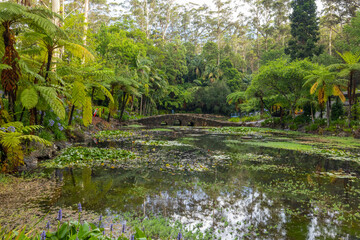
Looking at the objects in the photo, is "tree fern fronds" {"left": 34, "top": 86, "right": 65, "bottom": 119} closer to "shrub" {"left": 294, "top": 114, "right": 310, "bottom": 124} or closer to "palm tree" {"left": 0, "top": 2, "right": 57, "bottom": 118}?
"palm tree" {"left": 0, "top": 2, "right": 57, "bottom": 118}

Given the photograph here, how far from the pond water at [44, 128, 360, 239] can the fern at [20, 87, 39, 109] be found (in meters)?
1.72

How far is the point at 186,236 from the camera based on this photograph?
270cm

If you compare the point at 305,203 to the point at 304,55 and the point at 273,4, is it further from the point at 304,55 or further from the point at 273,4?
the point at 273,4

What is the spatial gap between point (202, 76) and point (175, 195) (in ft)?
132

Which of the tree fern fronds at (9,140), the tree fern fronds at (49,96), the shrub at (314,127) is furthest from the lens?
the shrub at (314,127)

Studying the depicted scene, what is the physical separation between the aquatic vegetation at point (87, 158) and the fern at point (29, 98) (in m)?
1.43

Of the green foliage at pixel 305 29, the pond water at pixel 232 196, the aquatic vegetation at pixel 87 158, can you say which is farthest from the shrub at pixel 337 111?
the aquatic vegetation at pixel 87 158

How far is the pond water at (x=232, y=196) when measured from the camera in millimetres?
3051

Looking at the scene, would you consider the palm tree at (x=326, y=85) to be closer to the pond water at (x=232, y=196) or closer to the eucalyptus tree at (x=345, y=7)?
the pond water at (x=232, y=196)

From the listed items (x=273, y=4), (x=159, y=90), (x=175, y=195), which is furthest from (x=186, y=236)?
(x=273, y=4)

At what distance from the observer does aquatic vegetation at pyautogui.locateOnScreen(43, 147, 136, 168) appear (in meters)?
5.98

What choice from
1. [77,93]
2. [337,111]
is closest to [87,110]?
[77,93]

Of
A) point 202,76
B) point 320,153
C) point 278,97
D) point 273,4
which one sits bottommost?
point 320,153

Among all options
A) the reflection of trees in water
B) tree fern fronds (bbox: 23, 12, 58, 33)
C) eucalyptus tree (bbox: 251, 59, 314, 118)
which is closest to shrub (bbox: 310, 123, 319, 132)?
eucalyptus tree (bbox: 251, 59, 314, 118)
